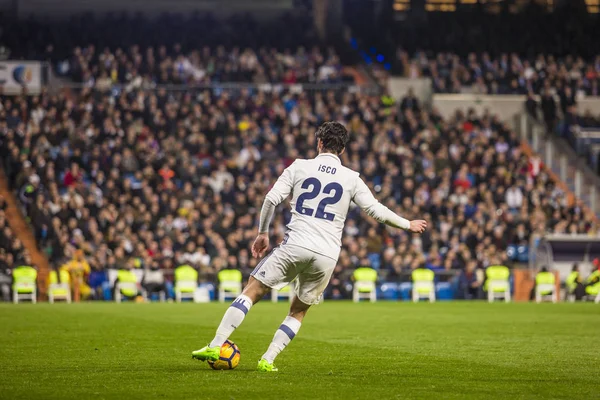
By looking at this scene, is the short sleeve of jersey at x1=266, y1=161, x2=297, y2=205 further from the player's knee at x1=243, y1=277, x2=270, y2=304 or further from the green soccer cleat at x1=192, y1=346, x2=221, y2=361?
the green soccer cleat at x1=192, y1=346, x2=221, y2=361

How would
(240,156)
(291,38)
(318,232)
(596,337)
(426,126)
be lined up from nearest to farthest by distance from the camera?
1. (318,232)
2. (596,337)
3. (240,156)
4. (426,126)
5. (291,38)

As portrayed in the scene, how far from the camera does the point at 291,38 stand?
143 ft

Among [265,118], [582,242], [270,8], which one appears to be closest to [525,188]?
[582,242]

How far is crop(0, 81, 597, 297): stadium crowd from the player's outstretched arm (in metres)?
21.2

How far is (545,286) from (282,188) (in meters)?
22.9

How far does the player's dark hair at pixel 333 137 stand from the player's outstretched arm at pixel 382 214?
15.4 inches

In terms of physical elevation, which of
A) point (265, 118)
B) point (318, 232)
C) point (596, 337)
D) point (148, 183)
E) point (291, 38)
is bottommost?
point (596, 337)

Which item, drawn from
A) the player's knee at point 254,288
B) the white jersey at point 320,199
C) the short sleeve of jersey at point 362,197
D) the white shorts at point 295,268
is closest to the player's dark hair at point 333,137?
the white jersey at point 320,199

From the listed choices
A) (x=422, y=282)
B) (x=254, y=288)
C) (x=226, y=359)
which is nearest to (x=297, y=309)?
(x=254, y=288)

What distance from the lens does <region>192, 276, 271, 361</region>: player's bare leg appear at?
9.76 meters

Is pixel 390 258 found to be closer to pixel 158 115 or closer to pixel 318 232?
pixel 158 115

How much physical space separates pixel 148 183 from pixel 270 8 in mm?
15038

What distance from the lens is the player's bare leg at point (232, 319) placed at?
976cm

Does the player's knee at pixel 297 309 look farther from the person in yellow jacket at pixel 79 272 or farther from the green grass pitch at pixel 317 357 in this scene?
the person in yellow jacket at pixel 79 272
